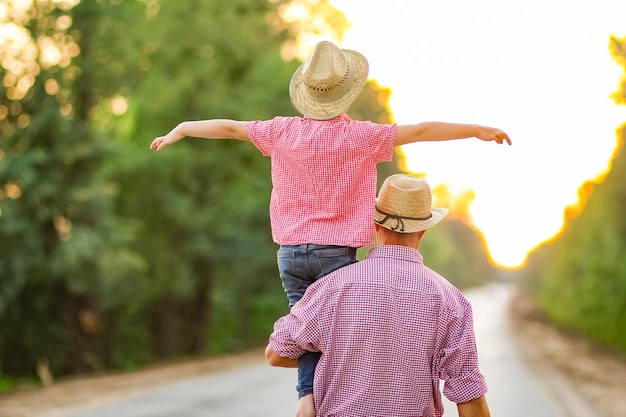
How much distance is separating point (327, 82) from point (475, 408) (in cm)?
114

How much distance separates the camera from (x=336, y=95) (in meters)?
3.38

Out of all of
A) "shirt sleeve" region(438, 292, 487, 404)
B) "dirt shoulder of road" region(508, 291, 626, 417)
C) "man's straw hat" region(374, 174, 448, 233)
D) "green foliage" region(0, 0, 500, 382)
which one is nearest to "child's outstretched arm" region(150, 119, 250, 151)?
"man's straw hat" region(374, 174, 448, 233)

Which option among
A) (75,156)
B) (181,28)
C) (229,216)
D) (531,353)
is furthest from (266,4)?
(531,353)

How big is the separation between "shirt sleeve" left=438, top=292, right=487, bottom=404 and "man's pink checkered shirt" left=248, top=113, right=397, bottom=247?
0.40 meters

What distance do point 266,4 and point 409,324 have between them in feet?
90.2

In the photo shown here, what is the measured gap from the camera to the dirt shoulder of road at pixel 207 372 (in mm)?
14438

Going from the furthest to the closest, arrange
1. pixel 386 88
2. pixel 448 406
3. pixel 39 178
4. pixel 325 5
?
pixel 386 88
pixel 325 5
pixel 39 178
pixel 448 406

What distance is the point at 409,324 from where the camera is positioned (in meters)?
3.13

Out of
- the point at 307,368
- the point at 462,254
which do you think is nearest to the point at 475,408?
the point at 307,368

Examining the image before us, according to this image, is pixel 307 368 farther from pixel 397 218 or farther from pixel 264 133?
pixel 264 133

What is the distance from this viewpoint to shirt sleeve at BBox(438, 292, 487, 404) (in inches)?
123

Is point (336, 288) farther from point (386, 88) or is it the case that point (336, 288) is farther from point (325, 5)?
point (386, 88)

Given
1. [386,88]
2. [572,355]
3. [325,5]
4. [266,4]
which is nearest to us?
[572,355]

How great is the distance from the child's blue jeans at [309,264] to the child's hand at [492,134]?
57 centimetres
